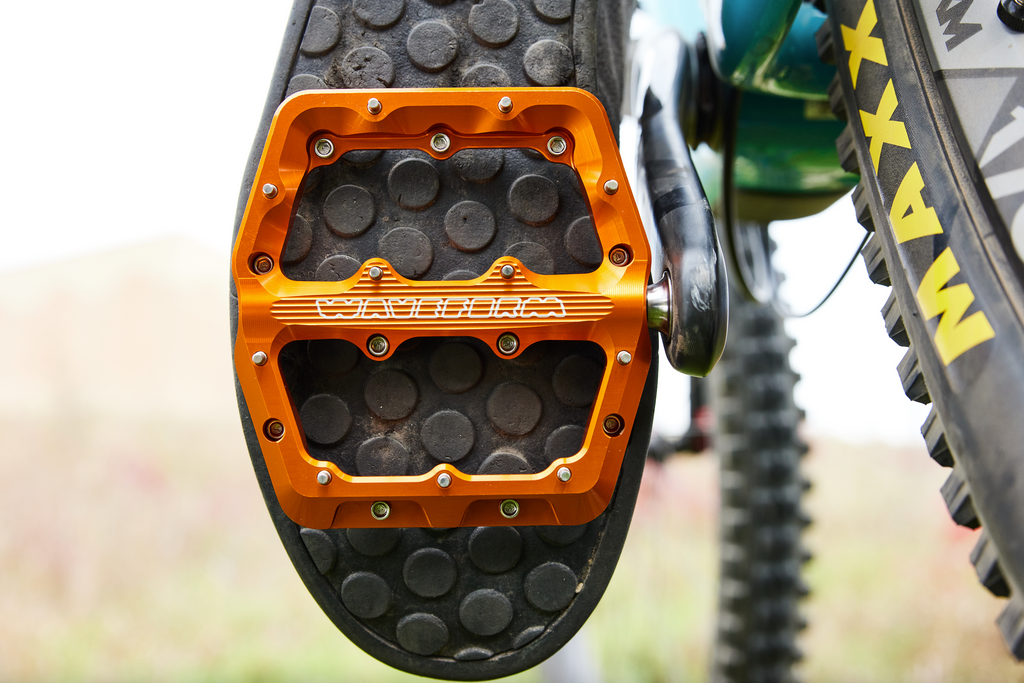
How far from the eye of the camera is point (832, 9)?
0.39m

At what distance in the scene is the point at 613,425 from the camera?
1.27 ft

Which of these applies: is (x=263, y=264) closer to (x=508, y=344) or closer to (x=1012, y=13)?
(x=508, y=344)

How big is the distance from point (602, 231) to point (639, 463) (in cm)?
13

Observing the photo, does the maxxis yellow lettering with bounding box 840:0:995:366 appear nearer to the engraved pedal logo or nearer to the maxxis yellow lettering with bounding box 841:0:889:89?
the maxxis yellow lettering with bounding box 841:0:889:89

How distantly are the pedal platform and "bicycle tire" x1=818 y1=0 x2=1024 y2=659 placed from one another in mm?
119

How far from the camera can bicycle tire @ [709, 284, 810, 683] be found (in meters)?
1.02

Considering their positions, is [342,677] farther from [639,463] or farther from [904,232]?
[904,232]

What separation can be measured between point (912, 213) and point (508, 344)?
199 mm

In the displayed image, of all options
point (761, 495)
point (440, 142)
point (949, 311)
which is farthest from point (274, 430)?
point (761, 495)

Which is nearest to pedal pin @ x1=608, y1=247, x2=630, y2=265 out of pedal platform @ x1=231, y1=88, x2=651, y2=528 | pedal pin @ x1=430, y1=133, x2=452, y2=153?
pedal platform @ x1=231, y1=88, x2=651, y2=528

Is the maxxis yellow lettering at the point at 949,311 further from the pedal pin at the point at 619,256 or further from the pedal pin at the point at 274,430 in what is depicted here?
the pedal pin at the point at 274,430

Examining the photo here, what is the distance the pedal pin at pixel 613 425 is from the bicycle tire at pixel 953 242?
14cm

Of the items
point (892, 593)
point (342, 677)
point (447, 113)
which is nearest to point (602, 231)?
point (447, 113)

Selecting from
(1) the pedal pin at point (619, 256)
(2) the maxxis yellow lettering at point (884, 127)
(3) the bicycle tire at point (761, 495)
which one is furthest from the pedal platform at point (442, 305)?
(3) the bicycle tire at point (761, 495)
